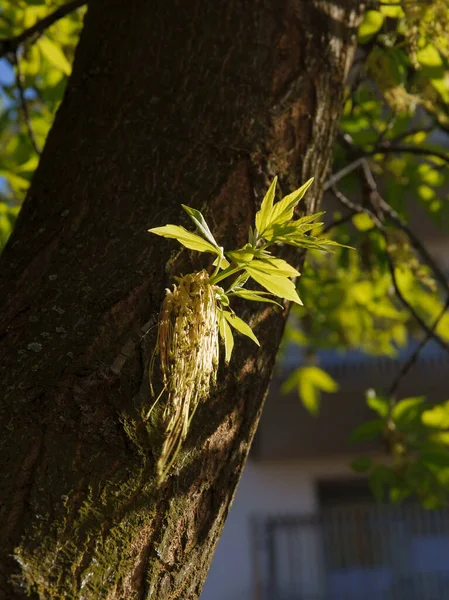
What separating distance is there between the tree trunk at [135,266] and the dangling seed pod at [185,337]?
69 millimetres

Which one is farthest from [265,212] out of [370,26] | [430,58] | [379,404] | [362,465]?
[362,465]

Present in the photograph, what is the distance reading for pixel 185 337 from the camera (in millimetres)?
927

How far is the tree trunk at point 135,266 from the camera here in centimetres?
92

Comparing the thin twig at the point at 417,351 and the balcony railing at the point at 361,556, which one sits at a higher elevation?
the thin twig at the point at 417,351

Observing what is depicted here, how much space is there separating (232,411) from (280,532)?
855 cm

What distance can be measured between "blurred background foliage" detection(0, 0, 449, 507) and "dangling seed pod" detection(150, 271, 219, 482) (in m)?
0.77

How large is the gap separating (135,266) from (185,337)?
0.63 ft

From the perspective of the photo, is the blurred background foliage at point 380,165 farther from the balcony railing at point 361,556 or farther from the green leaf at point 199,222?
the balcony railing at point 361,556

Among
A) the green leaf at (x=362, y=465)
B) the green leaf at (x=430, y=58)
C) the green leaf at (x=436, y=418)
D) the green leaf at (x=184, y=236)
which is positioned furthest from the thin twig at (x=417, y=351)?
the green leaf at (x=184, y=236)

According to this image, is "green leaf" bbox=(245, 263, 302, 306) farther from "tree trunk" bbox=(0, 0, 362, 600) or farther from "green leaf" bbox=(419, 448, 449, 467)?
"green leaf" bbox=(419, 448, 449, 467)

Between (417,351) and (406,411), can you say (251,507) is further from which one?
(417,351)

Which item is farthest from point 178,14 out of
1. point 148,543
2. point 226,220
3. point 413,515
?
point 413,515

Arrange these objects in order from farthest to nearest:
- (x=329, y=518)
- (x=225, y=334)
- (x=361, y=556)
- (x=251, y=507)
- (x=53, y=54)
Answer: (x=251, y=507), (x=329, y=518), (x=361, y=556), (x=53, y=54), (x=225, y=334)

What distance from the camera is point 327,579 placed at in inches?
354
